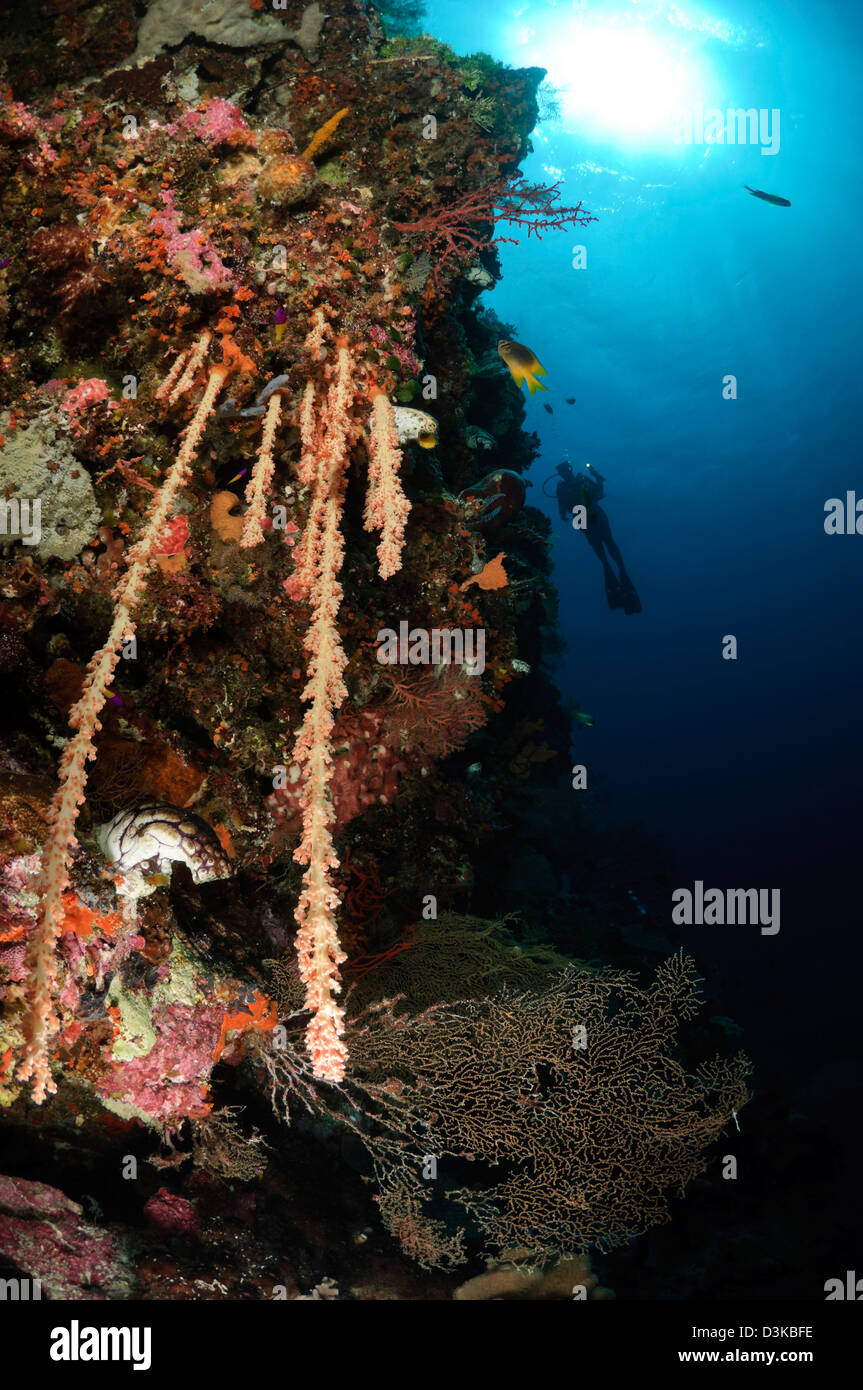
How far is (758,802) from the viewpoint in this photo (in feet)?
182

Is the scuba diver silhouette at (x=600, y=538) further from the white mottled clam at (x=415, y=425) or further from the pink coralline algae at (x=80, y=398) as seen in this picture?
the pink coralline algae at (x=80, y=398)

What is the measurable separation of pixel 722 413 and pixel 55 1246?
6479 cm

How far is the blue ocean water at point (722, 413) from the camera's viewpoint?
1033 inches

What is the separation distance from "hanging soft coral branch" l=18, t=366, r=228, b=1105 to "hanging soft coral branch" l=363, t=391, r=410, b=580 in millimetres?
932

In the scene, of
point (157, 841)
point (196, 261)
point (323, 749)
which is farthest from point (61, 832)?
point (196, 261)

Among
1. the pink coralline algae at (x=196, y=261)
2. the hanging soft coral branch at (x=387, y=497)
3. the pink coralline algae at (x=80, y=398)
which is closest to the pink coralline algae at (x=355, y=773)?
the hanging soft coral branch at (x=387, y=497)

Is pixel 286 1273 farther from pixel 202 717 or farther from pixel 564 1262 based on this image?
pixel 202 717

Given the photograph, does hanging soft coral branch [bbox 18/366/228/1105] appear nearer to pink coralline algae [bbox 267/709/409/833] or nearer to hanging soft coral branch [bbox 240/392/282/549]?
hanging soft coral branch [bbox 240/392/282/549]

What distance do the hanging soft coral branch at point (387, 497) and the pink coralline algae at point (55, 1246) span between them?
3490 millimetres

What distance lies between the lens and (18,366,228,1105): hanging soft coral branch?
5.21 feet

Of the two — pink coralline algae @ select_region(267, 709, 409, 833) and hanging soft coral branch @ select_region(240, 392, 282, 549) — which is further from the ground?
hanging soft coral branch @ select_region(240, 392, 282, 549)

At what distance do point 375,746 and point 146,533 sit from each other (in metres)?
2.91

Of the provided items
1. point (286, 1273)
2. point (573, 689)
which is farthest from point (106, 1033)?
point (573, 689)

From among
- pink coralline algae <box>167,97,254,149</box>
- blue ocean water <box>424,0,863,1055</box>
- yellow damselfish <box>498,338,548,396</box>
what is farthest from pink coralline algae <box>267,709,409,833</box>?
blue ocean water <box>424,0,863,1055</box>
